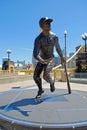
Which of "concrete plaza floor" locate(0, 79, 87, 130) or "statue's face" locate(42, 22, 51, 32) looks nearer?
"concrete plaza floor" locate(0, 79, 87, 130)

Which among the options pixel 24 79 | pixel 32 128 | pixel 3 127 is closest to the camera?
pixel 32 128

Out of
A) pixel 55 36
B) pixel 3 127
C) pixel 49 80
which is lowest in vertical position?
pixel 3 127

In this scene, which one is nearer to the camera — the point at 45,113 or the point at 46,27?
the point at 45,113

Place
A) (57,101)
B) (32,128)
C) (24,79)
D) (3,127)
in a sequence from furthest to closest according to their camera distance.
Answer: (24,79) → (57,101) → (3,127) → (32,128)

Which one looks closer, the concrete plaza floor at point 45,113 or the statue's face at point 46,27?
the concrete plaza floor at point 45,113

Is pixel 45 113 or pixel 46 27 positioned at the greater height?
pixel 46 27

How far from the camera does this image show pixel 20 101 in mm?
6578

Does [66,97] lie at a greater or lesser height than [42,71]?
lesser

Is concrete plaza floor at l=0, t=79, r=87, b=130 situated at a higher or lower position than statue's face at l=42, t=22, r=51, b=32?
lower

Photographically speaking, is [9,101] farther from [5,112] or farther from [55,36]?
[55,36]

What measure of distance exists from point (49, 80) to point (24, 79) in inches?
758

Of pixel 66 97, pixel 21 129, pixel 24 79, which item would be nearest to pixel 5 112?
pixel 21 129

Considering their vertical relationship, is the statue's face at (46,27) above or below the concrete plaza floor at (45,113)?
above

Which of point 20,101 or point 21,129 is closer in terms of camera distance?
point 21,129
